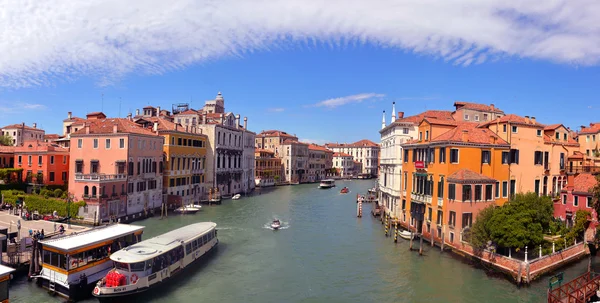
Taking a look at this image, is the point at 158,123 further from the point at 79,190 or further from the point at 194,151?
the point at 79,190

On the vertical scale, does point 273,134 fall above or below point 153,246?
above

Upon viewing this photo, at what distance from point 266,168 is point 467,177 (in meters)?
51.0

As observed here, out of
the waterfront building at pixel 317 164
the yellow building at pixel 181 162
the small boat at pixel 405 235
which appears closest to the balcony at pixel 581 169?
the small boat at pixel 405 235

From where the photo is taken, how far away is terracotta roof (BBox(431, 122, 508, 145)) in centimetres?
2227

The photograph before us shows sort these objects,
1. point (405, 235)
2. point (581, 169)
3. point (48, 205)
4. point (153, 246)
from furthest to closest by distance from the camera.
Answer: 1. point (48, 205)
2. point (581, 169)
3. point (405, 235)
4. point (153, 246)

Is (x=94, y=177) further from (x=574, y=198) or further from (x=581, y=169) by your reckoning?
(x=581, y=169)

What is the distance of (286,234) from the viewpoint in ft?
89.9

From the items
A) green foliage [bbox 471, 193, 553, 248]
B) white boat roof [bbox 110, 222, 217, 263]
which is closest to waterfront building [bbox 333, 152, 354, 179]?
white boat roof [bbox 110, 222, 217, 263]

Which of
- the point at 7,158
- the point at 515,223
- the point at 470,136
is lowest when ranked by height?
the point at 515,223

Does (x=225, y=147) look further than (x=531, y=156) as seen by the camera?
→ Yes

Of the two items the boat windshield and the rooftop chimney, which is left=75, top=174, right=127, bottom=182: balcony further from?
the rooftop chimney

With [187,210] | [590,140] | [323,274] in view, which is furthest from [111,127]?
[590,140]

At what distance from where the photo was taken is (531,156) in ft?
80.4

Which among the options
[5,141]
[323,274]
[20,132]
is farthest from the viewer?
[20,132]
